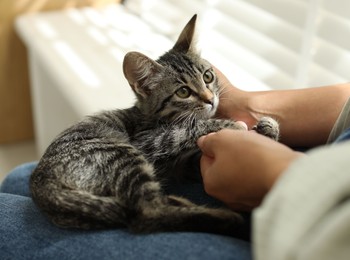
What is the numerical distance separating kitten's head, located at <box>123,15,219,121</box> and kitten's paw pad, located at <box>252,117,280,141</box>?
0.14 metres

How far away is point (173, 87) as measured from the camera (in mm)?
1102

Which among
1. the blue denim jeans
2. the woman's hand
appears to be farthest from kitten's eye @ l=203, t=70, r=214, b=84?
the blue denim jeans

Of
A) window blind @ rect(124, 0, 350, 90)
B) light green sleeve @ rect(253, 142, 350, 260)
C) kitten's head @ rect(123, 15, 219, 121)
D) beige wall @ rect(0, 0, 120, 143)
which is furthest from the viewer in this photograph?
beige wall @ rect(0, 0, 120, 143)

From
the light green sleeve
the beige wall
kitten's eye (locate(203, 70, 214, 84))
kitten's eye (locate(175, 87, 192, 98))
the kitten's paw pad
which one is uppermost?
the light green sleeve

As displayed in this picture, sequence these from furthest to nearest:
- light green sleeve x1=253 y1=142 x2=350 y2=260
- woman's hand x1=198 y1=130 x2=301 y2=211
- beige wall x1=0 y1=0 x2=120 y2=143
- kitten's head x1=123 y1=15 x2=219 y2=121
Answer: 1. beige wall x1=0 y1=0 x2=120 y2=143
2. kitten's head x1=123 y1=15 x2=219 y2=121
3. woman's hand x1=198 y1=130 x2=301 y2=211
4. light green sleeve x1=253 y1=142 x2=350 y2=260

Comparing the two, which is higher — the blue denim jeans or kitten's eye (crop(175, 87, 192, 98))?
kitten's eye (crop(175, 87, 192, 98))

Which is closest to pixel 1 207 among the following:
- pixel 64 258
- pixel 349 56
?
pixel 64 258

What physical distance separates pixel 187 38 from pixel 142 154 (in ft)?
1.16

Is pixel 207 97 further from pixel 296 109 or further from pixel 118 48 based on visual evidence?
pixel 118 48

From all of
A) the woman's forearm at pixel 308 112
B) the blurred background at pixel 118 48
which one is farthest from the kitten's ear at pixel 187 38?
the blurred background at pixel 118 48

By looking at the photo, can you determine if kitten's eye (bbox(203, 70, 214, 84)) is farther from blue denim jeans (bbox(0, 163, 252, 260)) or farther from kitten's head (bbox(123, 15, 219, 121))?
blue denim jeans (bbox(0, 163, 252, 260))

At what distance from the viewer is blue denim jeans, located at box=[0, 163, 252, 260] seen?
0.63 metres

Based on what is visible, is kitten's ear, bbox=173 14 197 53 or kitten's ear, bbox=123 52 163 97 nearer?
kitten's ear, bbox=123 52 163 97

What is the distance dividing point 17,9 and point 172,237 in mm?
1700
